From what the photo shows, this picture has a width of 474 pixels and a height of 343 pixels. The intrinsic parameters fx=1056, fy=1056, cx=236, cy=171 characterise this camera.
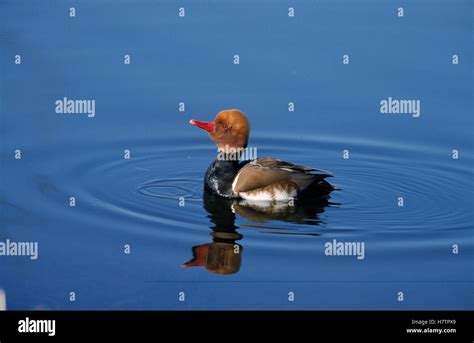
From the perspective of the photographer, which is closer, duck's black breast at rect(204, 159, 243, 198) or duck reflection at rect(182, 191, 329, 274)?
duck reflection at rect(182, 191, 329, 274)

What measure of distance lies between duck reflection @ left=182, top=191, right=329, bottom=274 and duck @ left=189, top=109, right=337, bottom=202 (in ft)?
0.32

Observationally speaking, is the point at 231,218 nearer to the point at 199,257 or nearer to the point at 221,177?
the point at 221,177

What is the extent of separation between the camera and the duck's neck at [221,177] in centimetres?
1273

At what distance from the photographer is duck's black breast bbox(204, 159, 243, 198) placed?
41.8 feet

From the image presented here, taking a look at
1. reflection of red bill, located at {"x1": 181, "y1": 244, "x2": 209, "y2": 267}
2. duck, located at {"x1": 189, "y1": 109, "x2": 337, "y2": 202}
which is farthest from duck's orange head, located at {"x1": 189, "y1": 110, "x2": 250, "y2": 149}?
reflection of red bill, located at {"x1": 181, "y1": 244, "x2": 209, "y2": 267}

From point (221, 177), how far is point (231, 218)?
88cm

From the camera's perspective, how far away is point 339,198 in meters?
12.6

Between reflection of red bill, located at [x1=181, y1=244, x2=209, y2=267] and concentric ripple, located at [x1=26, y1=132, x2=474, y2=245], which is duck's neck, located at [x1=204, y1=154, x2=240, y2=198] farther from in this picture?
reflection of red bill, located at [x1=181, y1=244, x2=209, y2=267]

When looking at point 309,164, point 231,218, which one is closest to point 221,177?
point 231,218

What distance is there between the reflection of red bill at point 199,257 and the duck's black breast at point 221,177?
5.83ft

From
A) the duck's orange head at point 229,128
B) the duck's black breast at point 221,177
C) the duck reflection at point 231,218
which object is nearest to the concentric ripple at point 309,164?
the duck reflection at point 231,218

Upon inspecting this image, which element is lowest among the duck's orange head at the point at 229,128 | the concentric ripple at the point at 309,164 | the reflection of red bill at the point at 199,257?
the reflection of red bill at the point at 199,257

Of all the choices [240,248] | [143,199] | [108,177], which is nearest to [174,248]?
[240,248]

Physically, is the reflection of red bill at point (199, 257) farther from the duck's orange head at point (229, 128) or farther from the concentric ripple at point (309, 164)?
the duck's orange head at point (229, 128)
